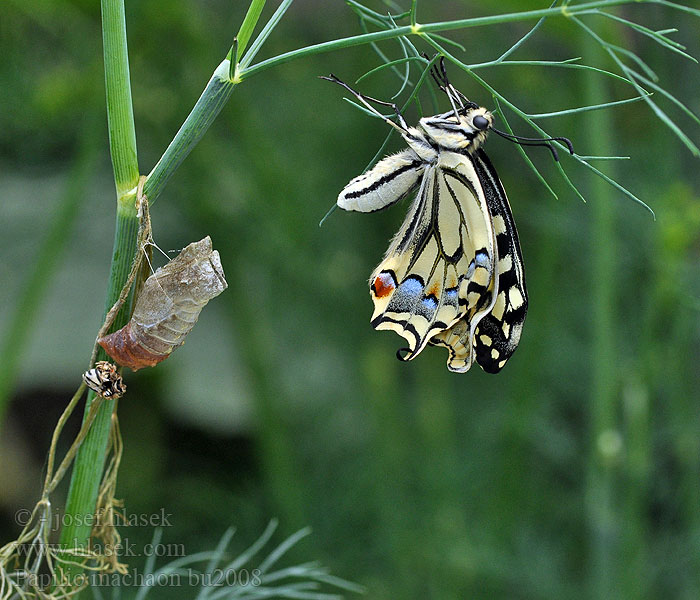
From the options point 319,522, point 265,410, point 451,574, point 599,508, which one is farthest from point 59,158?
point 599,508

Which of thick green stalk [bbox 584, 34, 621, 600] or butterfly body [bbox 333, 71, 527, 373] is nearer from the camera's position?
butterfly body [bbox 333, 71, 527, 373]

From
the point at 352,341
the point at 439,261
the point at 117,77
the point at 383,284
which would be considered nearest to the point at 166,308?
the point at 117,77

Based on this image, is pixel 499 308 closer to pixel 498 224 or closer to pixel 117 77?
pixel 498 224

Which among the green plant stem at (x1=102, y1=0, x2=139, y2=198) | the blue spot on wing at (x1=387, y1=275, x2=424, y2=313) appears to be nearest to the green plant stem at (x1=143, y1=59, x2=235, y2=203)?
the green plant stem at (x1=102, y1=0, x2=139, y2=198)

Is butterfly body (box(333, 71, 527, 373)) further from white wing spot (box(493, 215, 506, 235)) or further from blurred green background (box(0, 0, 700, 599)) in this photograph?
blurred green background (box(0, 0, 700, 599))

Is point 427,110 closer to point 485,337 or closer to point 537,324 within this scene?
point 537,324

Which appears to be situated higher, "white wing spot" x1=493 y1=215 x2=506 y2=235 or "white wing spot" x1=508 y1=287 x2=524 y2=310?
"white wing spot" x1=493 y1=215 x2=506 y2=235
